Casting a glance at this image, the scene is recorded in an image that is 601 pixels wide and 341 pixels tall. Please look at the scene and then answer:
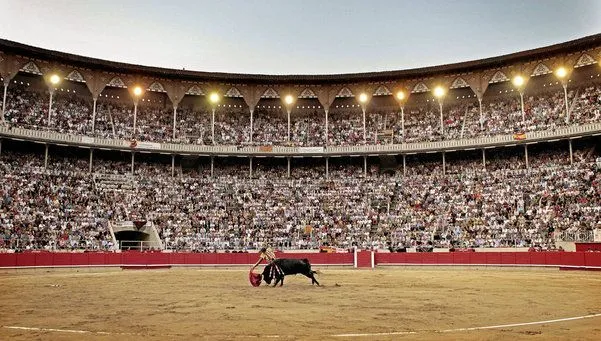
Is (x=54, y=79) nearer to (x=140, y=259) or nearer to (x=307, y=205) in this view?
(x=140, y=259)

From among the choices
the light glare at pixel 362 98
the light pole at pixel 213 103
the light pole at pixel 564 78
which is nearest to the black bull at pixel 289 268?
the light pole at pixel 564 78

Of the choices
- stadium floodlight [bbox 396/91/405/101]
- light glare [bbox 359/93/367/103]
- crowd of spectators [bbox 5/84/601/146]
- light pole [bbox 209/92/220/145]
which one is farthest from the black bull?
stadium floodlight [bbox 396/91/405/101]

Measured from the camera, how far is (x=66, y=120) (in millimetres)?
46062

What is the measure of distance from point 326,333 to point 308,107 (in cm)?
4701

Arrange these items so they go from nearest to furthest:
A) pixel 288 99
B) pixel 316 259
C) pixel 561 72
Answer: pixel 316 259 → pixel 561 72 → pixel 288 99

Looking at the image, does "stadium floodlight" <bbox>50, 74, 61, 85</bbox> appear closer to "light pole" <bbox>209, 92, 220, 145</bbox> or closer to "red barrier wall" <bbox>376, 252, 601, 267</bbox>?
"light pole" <bbox>209, 92, 220, 145</bbox>

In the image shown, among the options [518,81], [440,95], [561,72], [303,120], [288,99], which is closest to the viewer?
[561,72]

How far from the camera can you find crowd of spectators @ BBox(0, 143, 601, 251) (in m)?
37.2

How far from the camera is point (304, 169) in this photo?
5181 centimetres

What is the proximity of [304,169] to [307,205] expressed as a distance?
667 cm

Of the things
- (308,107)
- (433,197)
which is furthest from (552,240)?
(308,107)

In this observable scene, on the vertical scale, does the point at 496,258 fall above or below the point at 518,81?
below

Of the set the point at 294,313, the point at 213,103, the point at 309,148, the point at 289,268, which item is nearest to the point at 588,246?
the point at 289,268

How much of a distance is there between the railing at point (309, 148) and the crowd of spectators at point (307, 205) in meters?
2.37
